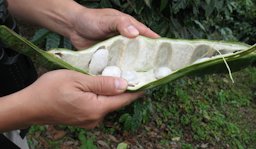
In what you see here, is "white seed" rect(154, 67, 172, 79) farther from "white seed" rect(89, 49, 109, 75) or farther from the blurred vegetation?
the blurred vegetation

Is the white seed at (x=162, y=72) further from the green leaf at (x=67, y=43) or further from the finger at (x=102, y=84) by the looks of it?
the green leaf at (x=67, y=43)

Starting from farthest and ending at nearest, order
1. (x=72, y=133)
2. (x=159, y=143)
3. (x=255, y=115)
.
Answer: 1. (x=255, y=115)
2. (x=159, y=143)
3. (x=72, y=133)

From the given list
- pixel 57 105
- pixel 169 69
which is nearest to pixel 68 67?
pixel 57 105

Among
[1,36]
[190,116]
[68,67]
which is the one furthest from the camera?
[190,116]

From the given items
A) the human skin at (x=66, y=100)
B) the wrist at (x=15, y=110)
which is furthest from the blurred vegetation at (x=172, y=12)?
the wrist at (x=15, y=110)

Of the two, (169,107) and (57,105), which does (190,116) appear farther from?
(57,105)

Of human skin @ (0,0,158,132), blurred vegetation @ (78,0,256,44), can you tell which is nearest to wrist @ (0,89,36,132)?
human skin @ (0,0,158,132)

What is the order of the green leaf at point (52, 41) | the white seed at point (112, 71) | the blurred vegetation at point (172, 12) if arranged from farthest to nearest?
the blurred vegetation at point (172, 12)
the green leaf at point (52, 41)
the white seed at point (112, 71)
